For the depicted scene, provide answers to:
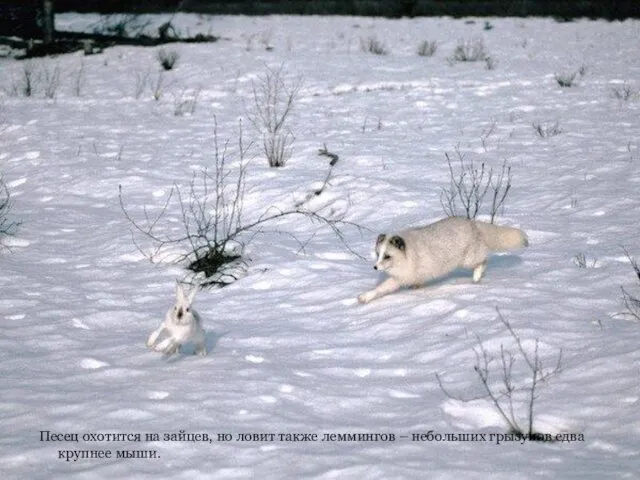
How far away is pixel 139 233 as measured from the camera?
260 inches

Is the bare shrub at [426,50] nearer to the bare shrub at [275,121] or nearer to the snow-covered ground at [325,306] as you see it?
the bare shrub at [275,121]

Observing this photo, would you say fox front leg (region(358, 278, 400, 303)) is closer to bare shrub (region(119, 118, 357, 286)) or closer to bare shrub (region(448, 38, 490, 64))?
bare shrub (region(119, 118, 357, 286))

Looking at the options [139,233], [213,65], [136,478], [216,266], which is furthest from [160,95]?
[136,478]

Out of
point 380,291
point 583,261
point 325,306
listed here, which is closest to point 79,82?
point 325,306

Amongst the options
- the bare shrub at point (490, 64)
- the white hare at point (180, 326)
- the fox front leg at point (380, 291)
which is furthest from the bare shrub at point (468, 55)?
the white hare at point (180, 326)

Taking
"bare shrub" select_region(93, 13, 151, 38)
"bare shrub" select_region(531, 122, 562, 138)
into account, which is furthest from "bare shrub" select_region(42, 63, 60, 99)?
"bare shrub" select_region(531, 122, 562, 138)

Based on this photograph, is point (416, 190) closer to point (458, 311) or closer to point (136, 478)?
point (458, 311)

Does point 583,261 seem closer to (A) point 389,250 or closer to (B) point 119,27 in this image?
(A) point 389,250

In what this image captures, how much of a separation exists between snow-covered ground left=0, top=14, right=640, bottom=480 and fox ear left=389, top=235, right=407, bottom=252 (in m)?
0.43

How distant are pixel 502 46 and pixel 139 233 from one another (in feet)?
43.0

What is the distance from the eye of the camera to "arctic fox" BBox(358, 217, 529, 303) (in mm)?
4840

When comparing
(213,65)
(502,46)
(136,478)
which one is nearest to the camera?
(136,478)

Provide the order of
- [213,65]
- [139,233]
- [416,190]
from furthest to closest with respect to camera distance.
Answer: [213,65], [416,190], [139,233]

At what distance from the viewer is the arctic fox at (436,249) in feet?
15.9
